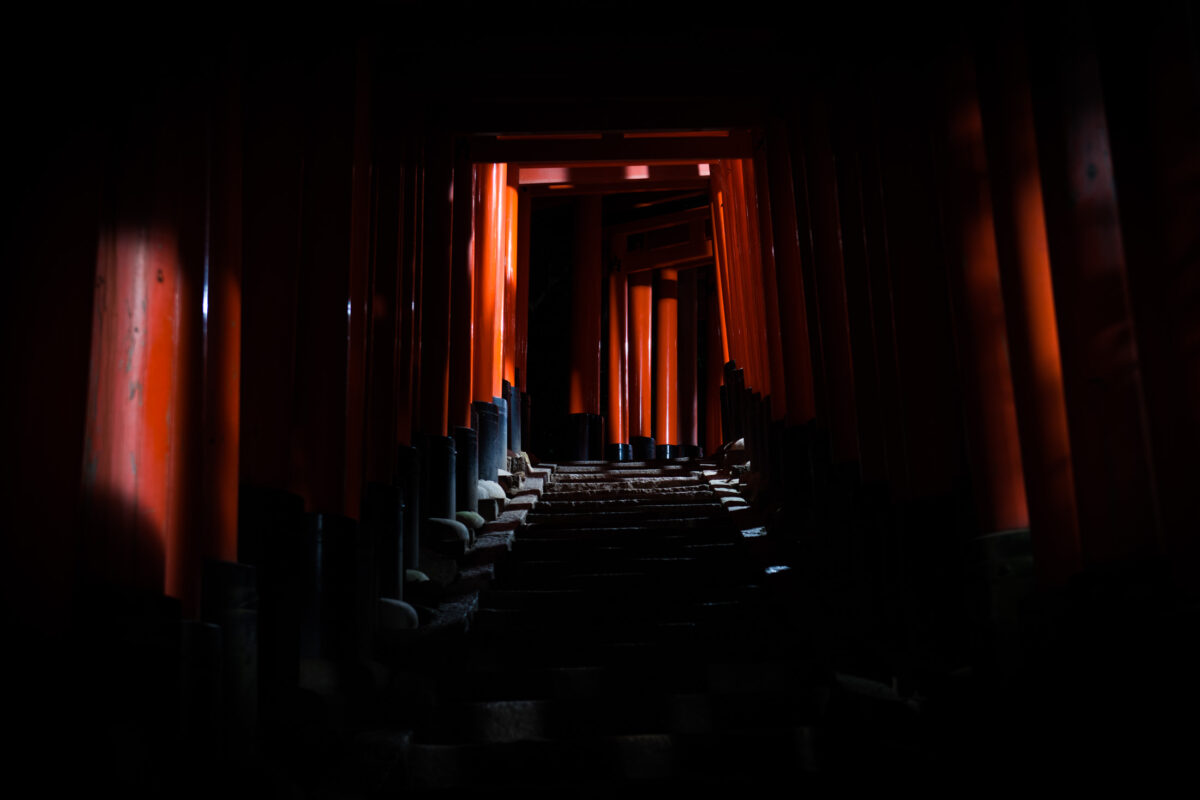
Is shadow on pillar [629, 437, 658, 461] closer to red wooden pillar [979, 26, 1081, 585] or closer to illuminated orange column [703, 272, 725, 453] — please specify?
illuminated orange column [703, 272, 725, 453]

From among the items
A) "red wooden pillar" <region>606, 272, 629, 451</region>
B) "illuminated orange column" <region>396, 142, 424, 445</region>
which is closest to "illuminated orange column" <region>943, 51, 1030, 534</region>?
"illuminated orange column" <region>396, 142, 424, 445</region>

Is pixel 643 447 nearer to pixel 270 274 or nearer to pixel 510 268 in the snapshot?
pixel 510 268

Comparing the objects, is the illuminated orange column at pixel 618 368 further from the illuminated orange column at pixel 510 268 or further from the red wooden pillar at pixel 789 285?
the red wooden pillar at pixel 789 285

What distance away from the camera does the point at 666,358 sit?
1351 cm

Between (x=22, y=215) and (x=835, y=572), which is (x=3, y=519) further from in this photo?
(x=835, y=572)

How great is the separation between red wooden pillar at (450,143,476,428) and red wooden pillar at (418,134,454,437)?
0.32 meters

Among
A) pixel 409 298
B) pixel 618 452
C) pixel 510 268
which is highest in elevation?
pixel 510 268

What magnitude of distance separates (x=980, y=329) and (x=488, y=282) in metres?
5.07

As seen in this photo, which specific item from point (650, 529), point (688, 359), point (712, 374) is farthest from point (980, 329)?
point (712, 374)

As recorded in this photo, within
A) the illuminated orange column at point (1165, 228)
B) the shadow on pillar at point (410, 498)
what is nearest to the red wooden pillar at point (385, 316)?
the shadow on pillar at point (410, 498)

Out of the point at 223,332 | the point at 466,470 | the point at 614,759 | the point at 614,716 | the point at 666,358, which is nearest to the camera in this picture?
the point at 223,332

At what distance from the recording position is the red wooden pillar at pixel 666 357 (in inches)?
520

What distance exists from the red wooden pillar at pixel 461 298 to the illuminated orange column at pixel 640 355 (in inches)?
236

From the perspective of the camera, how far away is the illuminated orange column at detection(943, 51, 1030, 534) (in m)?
3.28
